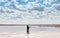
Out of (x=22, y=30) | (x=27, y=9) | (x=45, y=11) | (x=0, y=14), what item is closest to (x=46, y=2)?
(x=45, y=11)

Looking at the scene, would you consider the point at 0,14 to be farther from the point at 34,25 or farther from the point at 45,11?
the point at 45,11

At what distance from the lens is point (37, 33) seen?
150 centimetres

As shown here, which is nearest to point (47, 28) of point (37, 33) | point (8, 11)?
point (37, 33)

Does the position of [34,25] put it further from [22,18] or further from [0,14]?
[0,14]

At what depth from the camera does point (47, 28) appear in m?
1.54

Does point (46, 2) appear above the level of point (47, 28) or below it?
above

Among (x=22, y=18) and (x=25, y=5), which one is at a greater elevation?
(x=25, y=5)

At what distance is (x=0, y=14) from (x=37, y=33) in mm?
528

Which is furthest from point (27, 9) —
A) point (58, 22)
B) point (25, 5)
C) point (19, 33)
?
point (58, 22)

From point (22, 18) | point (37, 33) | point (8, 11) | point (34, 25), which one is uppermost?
point (8, 11)

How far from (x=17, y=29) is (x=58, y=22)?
531 millimetres

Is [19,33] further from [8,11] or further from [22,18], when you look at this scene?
[8,11]

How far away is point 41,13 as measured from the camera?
60.3 inches

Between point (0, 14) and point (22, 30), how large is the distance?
1.14 ft
